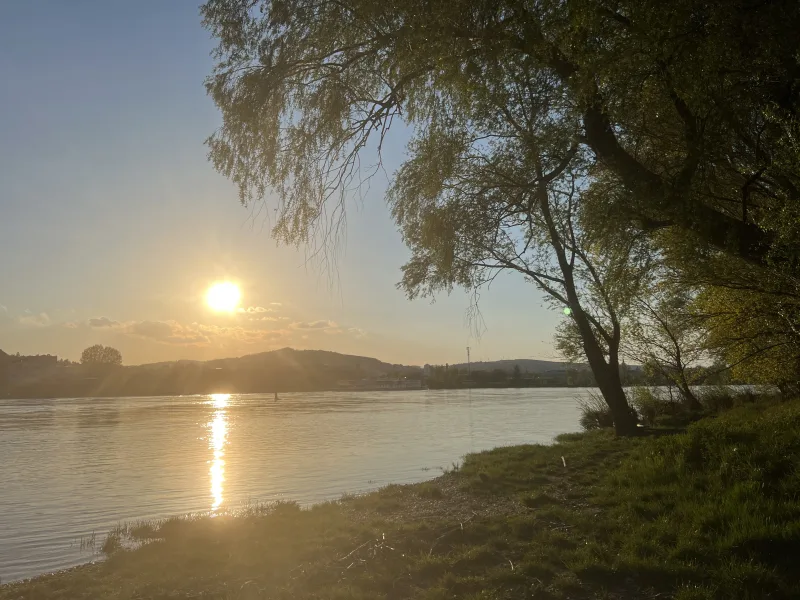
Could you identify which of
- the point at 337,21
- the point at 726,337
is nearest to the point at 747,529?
the point at 337,21

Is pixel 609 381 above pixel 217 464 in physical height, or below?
above

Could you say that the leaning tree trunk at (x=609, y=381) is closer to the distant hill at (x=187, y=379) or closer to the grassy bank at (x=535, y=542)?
the grassy bank at (x=535, y=542)

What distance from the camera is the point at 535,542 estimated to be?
707 cm

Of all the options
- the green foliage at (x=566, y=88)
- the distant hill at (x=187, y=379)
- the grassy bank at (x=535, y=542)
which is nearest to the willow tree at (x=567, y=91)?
the green foliage at (x=566, y=88)

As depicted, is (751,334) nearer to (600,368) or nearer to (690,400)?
(600,368)

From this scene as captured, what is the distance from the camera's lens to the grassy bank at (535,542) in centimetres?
571

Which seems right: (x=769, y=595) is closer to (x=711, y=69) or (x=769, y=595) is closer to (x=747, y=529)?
(x=747, y=529)

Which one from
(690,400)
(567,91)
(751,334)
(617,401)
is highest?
(567,91)

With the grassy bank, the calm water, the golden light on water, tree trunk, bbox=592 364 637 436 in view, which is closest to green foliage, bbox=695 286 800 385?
tree trunk, bbox=592 364 637 436

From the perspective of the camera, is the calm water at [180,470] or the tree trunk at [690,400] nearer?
the calm water at [180,470]

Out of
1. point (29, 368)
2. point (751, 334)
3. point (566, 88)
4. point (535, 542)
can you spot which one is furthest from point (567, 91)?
point (29, 368)

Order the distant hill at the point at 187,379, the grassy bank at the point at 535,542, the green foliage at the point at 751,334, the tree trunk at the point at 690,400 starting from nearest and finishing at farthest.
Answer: the grassy bank at the point at 535,542 → the green foliage at the point at 751,334 → the tree trunk at the point at 690,400 → the distant hill at the point at 187,379

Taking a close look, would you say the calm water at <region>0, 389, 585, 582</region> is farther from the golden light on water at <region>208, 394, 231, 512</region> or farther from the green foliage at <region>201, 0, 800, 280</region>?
the green foliage at <region>201, 0, 800, 280</region>

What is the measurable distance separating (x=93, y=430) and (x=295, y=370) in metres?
118
